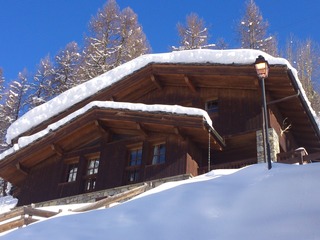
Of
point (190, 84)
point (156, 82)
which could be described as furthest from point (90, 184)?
point (190, 84)

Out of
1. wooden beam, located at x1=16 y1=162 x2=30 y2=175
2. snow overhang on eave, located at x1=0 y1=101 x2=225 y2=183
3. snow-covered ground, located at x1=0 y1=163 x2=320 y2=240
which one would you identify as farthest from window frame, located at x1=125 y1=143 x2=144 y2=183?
snow-covered ground, located at x1=0 y1=163 x2=320 y2=240

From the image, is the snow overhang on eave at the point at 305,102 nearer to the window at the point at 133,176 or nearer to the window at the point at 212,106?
the window at the point at 212,106

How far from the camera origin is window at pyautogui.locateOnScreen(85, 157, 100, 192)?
53.6 feet

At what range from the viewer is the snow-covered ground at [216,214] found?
6367mm

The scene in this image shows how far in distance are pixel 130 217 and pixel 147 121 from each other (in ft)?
23.9

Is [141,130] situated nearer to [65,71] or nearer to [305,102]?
[305,102]

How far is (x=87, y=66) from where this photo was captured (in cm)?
3338

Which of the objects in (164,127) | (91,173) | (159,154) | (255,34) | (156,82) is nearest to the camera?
(164,127)

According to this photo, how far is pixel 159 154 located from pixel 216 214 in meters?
8.21

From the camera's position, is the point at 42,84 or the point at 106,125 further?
the point at 42,84

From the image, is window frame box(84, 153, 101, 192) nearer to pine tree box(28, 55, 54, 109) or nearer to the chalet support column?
the chalet support column

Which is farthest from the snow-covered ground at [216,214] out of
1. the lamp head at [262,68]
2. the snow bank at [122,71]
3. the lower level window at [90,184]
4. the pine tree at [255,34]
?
the pine tree at [255,34]

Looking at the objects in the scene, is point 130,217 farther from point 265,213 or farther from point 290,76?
point 290,76

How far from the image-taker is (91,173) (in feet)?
54.7
